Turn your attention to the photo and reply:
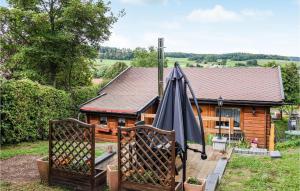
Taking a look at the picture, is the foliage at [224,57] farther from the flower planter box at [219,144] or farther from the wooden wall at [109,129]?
the flower planter box at [219,144]

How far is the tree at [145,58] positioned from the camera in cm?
3969

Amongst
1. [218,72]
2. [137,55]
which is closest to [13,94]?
[218,72]

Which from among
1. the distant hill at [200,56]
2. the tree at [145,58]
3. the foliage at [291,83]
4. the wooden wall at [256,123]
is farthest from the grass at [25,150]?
the tree at [145,58]

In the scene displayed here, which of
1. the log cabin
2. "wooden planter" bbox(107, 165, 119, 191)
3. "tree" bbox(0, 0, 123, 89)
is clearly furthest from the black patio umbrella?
"tree" bbox(0, 0, 123, 89)

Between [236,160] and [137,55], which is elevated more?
[137,55]

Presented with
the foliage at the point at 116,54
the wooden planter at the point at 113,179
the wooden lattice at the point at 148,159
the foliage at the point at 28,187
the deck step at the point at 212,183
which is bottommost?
the foliage at the point at 28,187

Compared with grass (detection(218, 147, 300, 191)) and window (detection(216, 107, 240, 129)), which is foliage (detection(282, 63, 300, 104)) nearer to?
window (detection(216, 107, 240, 129))

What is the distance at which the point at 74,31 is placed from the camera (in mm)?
18438

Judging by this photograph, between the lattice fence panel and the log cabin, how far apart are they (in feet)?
26.4

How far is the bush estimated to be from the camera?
1161 centimetres

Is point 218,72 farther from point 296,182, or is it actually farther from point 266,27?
point 296,182

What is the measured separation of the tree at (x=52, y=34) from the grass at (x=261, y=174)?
12342mm

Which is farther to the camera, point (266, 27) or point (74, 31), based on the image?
point (266, 27)

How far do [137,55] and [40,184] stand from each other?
117 ft
